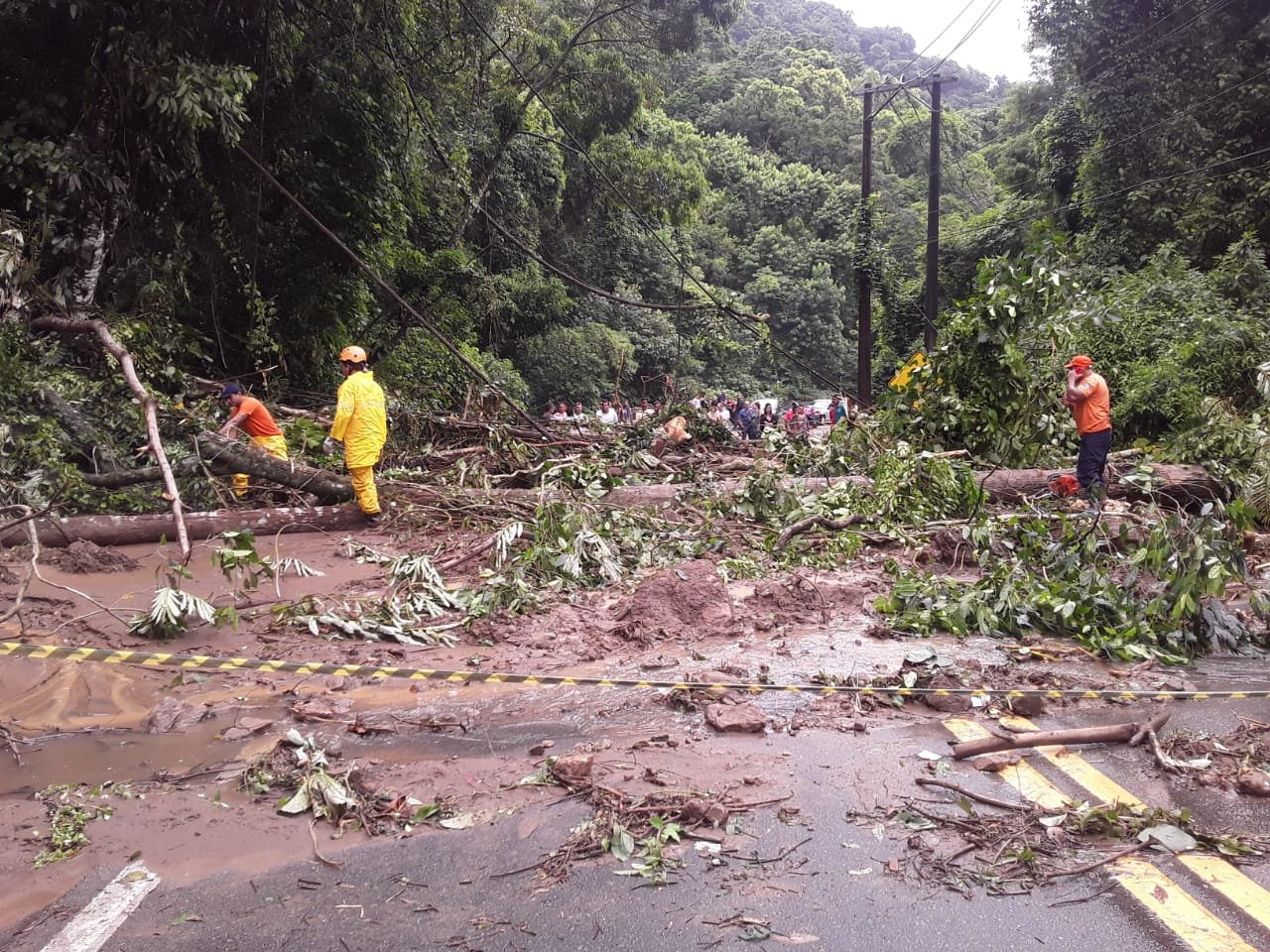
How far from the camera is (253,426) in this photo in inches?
337

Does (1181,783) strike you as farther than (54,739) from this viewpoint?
No

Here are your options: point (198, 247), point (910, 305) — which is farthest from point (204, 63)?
point (910, 305)

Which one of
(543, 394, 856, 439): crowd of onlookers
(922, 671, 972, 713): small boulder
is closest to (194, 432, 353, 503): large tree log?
(543, 394, 856, 439): crowd of onlookers

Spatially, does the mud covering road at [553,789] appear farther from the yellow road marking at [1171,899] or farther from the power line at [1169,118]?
the power line at [1169,118]

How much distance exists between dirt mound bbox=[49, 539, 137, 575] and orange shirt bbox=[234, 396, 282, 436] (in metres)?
2.29

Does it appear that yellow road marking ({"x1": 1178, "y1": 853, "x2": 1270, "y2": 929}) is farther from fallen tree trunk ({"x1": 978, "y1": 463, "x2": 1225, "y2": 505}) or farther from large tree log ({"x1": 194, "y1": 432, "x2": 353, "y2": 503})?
large tree log ({"x1": 194, "y1": 432, "x2": 353, "y2": 503})

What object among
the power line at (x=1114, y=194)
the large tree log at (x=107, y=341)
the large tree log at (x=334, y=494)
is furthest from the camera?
the power line at (x=1114, y=194)

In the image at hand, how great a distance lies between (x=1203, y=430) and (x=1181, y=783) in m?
8.00

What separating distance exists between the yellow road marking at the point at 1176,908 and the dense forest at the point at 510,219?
724cm

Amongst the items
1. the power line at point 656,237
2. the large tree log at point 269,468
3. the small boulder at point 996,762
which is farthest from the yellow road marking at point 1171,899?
the power line at point 656,237

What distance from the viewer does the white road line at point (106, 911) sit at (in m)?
2.40

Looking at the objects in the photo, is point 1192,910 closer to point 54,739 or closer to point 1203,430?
point 54,739

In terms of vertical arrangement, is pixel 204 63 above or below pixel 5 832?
above

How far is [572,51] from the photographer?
1786 cm
